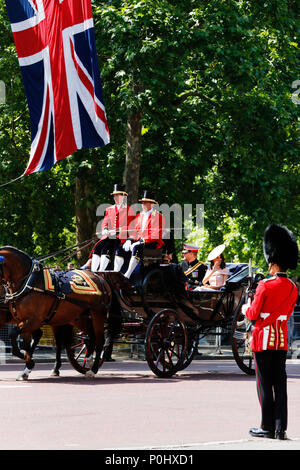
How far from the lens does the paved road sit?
8516 millimetres

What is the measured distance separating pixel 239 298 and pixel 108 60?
24.5 feet

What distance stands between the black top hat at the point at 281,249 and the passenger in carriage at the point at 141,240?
21.3ft

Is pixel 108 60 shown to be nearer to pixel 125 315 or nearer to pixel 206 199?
pixel 206 199

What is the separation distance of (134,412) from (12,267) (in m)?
4.60

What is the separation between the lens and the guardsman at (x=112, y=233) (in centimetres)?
1612

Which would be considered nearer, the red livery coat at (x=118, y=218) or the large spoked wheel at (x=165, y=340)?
the large spoked wheel at (x=165, y=340)

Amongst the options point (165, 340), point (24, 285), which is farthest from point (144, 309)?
point (24, 285)

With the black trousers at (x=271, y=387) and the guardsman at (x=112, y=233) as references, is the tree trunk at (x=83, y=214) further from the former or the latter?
the black trousers at (x=271, y=387)

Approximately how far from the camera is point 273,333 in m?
8.97

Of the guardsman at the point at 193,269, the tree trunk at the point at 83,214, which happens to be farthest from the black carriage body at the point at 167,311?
the tree trunk at the point at 83,214

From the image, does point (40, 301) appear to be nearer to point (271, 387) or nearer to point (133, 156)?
point (271, 387)

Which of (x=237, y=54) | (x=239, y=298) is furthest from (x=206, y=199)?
(x=239, y=298)

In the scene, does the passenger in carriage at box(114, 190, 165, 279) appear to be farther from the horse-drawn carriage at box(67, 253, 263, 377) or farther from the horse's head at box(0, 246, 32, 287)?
the horse's head at box(0, 246, 32, 287)

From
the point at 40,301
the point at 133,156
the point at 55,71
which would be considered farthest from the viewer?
the point at 133,156
